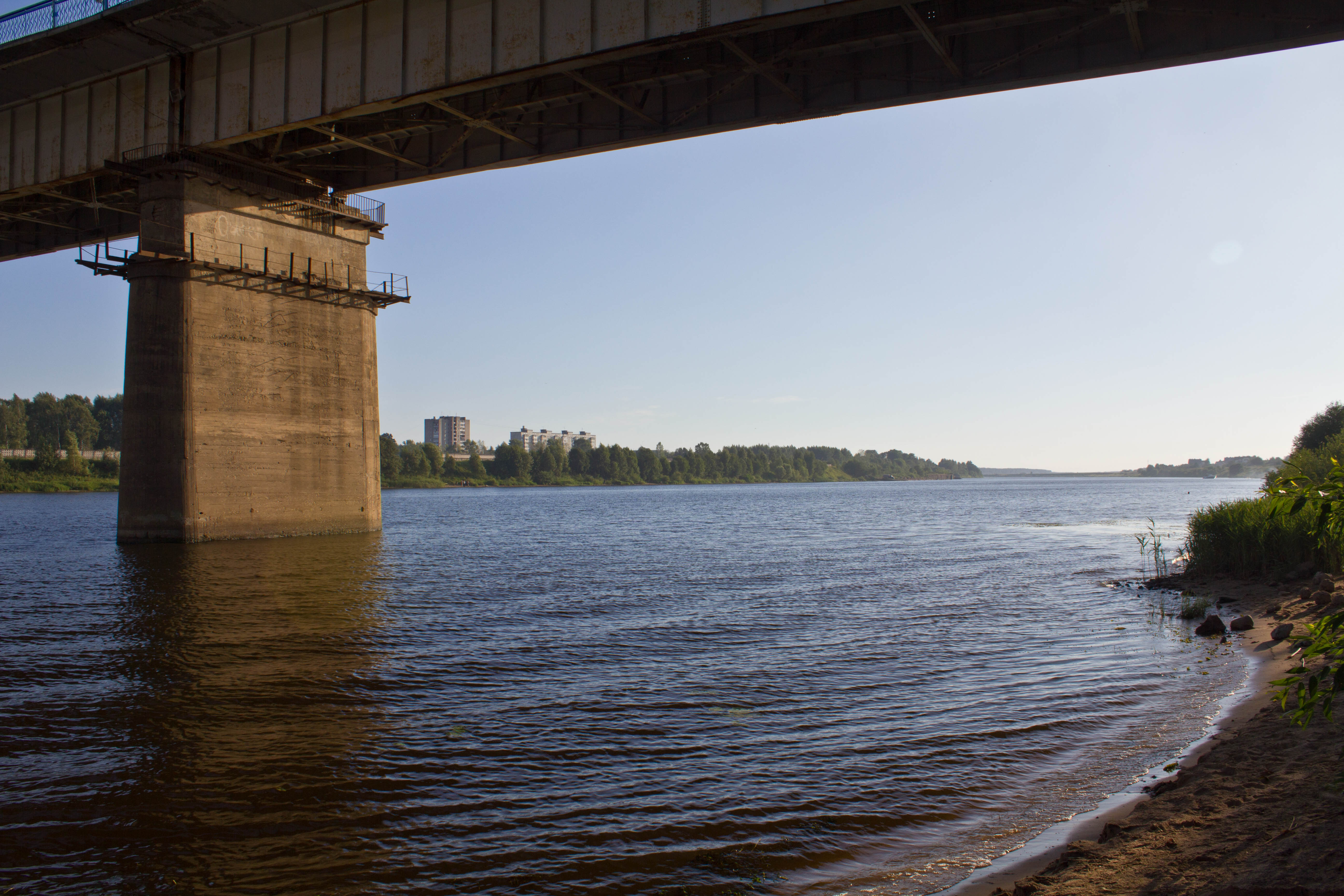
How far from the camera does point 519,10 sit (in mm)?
24891

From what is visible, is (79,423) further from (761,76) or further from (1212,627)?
(1212,627)

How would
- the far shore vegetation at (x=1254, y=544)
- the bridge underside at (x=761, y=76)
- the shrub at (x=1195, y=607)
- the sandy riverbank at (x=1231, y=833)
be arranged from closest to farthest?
1. the sandy riverbank at (x=1231, y=833)
2. the shrub at (x=1195, y=607)
3. the far shore vegetation at (x=1254, y=544)
4. the bridge underside at (x=761, y=76)

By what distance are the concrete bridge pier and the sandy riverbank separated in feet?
111

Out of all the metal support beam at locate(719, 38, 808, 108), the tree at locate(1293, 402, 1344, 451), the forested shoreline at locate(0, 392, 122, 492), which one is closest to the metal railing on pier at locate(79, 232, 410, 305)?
the metal support beam at locate(719, 38, 808, 108)

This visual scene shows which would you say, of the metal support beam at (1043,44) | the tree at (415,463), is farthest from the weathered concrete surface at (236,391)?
the tree at (415,463)

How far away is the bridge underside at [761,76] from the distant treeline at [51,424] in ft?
463

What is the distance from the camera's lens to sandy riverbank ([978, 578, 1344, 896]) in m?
5.30

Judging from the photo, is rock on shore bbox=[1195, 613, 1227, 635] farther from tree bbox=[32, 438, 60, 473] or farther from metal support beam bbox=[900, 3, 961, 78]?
tree bbox=[32, 438, 60, 473]

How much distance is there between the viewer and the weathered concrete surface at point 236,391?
3209 centimetres

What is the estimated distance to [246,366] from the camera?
3472 centimetres

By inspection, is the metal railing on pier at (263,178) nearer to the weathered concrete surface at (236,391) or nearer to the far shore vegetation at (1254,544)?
the weathered concrete surface at (236,391)

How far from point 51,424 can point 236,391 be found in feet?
520

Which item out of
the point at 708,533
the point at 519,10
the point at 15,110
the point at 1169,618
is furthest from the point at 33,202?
the point at 1169,618

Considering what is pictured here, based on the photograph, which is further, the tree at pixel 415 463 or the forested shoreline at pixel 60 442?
the tree at pixel 415 463
